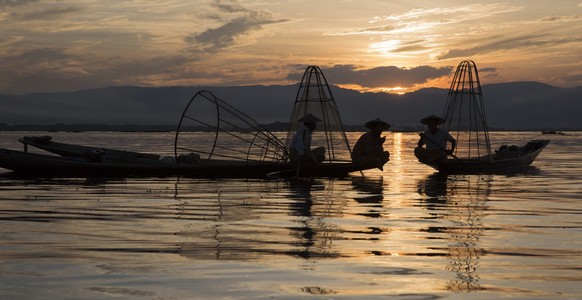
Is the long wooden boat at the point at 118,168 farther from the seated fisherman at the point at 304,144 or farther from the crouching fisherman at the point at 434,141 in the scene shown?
the crouching fisherman at the point at 434,141

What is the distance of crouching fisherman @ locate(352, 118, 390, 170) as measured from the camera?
21.9 meters

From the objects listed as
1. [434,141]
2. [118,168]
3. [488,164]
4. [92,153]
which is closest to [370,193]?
[434,141]

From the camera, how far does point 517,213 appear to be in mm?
13250

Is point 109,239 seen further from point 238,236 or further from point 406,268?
point 406,268

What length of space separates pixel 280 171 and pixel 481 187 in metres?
5.32

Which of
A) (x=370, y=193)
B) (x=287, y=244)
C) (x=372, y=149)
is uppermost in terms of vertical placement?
A: (x=372, y=149)

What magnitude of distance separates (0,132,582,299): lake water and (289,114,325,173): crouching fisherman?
2.97 meters

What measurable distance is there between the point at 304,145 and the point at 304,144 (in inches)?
1.0

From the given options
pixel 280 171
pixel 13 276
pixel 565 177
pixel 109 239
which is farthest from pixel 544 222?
pixel 565 177

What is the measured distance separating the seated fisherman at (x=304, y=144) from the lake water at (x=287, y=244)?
9.74 ft

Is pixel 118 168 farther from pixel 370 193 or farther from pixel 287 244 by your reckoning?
pixel 287 244

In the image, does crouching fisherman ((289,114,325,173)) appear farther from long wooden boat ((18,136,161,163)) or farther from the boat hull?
long wooden boat ((18,136,161,163))

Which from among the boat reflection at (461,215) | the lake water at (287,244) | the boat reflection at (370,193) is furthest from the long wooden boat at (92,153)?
the boat reflection at (461,215)

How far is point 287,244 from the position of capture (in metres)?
9.36
